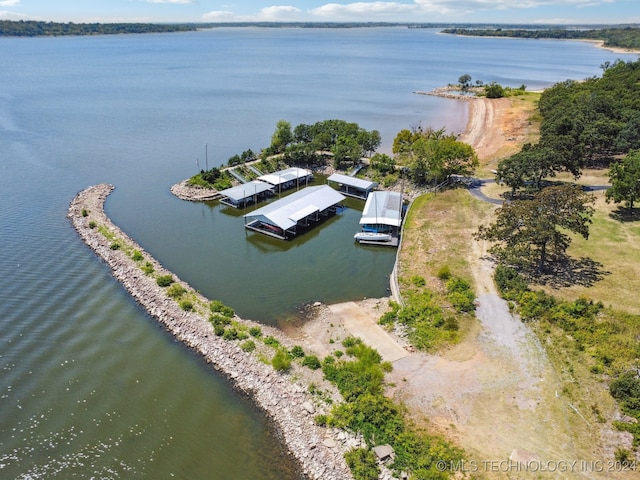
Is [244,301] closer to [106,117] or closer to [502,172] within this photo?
[502,172]

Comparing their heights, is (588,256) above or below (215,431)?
above

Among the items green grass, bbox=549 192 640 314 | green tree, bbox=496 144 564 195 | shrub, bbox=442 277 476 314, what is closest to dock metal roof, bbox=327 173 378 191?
green tree, bbox=496 144 564 195

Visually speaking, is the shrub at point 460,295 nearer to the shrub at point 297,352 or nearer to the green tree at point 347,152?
the shrub at point 297,352

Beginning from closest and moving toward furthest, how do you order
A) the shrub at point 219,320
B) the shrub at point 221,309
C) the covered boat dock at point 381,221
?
1. the shrub at point 219,320
2. the shrub at point 221,309
3. the covered boat dock at point 381,221

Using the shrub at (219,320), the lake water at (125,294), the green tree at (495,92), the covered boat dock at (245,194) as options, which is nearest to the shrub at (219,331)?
the shrub at (219,320)

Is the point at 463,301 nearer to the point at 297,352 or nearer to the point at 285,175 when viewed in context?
the point at 297,352

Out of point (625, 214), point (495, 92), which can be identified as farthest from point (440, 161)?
point (495, 92)

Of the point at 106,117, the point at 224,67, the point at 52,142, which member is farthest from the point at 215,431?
the point at 224,67
